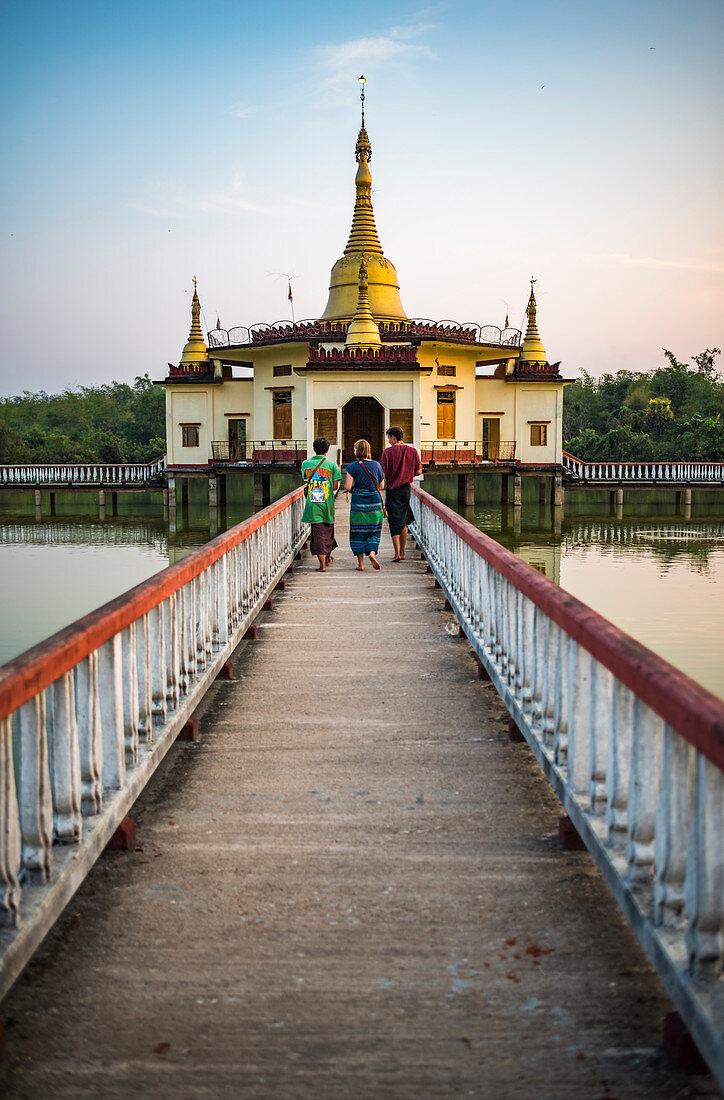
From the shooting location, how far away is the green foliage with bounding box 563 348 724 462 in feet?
181

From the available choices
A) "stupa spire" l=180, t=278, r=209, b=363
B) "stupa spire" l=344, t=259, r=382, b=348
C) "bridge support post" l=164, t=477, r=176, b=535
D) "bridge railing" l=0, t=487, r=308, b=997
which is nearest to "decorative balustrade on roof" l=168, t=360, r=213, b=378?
"stupa spire" l=180, t=278, r=209, b=363

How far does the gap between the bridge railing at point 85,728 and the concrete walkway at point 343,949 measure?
0.22 m

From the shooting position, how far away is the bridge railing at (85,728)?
2793mm

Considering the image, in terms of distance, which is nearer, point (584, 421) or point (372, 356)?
point (372, 356)

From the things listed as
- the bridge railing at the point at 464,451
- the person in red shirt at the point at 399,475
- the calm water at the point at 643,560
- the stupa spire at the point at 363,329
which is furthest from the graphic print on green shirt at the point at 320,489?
the stupa spire at the point at 363,329

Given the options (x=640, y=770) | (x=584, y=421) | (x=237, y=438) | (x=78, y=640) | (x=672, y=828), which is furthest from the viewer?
(x=584, y=421)

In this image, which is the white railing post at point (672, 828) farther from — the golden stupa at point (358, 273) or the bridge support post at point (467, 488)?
the golden stupa at point (358, 273)

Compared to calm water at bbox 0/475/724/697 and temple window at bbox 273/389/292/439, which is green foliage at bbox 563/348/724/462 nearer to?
calm water at bbox 0/475/724/697

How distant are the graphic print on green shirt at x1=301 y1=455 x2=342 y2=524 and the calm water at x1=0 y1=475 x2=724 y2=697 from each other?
4.84 m

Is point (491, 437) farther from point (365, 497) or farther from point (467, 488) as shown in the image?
point (365, 497)

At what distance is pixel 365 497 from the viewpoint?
11.3m

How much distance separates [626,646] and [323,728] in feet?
8.75

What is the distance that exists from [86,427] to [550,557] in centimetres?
7107

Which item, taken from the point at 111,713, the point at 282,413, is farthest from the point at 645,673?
the point at 282,413
